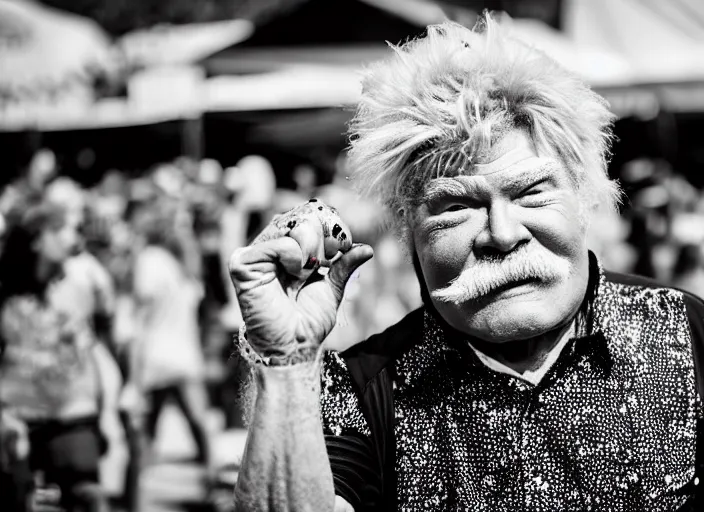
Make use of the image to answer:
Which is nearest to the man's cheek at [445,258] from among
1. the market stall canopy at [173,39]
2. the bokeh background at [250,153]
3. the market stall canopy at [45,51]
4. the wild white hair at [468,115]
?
the wild white hair at [468,115]

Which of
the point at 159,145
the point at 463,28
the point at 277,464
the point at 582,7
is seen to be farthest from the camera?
the point at 159,145

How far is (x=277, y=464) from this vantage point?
1.51 m

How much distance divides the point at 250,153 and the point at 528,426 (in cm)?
746

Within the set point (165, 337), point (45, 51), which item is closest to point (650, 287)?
point (165, 337)

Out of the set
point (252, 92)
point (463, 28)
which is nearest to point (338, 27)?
point (252, 92)

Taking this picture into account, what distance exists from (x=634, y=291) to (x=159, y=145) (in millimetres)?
8809

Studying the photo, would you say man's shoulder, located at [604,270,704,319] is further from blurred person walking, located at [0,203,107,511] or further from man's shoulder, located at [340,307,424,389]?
blurred person walking, located at [0,203,107,511]

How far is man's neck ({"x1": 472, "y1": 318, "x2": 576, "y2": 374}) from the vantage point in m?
1.83

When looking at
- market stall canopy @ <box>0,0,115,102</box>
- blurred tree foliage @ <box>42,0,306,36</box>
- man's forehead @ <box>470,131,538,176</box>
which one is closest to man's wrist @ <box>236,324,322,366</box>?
man's forehead @ <box>470,131,538,176</box>

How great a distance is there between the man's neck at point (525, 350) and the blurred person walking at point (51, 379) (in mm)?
2884

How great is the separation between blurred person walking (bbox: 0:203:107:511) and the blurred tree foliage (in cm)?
1116

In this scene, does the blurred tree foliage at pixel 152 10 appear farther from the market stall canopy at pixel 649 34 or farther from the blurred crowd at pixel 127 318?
the blurred crowd at pixel 127 318

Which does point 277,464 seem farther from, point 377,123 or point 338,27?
point 338,27

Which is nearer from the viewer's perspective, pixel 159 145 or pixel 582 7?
pixel 582 7
